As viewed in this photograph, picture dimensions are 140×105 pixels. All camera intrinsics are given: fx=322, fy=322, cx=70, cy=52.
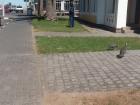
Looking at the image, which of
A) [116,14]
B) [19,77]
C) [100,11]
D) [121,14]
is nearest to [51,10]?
[100,11]

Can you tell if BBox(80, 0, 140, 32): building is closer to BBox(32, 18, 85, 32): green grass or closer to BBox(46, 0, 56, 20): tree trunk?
BBox(32, 18, 85, 32): green grass

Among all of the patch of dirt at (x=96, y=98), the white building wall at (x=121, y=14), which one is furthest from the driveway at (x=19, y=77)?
the white building wall at (x=121, y=14)

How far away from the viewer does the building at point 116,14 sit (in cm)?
2116

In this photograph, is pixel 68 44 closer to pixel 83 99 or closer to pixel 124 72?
pixel 124 72

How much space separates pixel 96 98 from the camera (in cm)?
668

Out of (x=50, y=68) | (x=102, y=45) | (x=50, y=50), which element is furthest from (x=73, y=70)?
(x=102, y=45)

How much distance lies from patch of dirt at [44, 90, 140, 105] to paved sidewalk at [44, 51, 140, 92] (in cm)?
35

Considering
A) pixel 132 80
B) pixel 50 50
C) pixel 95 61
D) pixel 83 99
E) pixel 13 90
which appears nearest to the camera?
pixel 83 99

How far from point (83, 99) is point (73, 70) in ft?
8.74

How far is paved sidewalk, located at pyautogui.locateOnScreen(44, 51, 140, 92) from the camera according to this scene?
7.60 metres

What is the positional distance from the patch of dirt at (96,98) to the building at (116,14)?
1449 centimetres

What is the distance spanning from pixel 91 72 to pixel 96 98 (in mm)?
2309

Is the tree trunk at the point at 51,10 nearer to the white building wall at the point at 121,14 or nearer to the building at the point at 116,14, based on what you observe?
the building at the point at 116,14

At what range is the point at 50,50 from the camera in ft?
41.5
